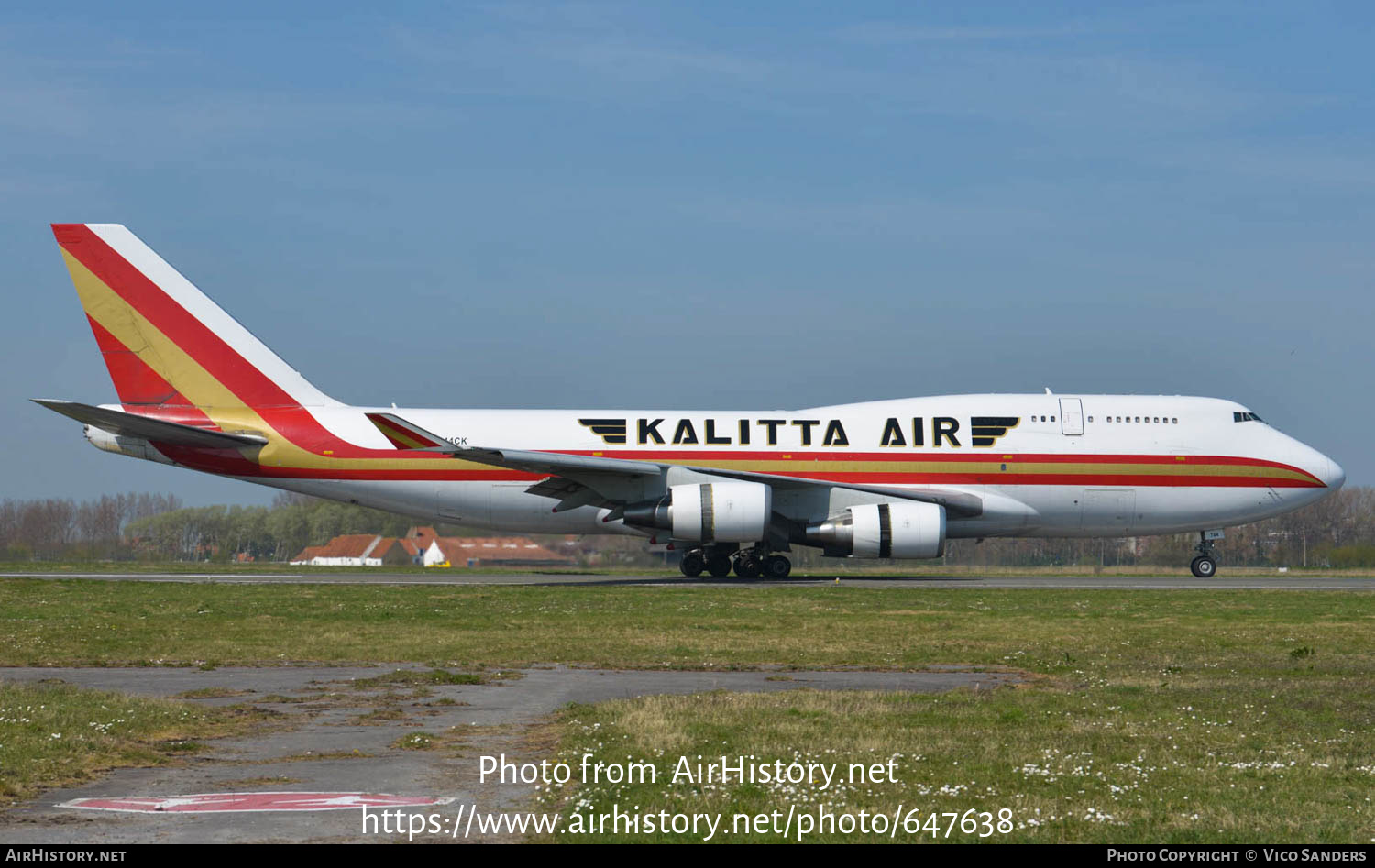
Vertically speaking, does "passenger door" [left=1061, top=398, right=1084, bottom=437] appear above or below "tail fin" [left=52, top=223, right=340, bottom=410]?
below

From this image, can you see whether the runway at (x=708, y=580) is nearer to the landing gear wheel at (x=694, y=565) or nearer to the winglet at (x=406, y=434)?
the landing gear wheel at (x=694, y=565)

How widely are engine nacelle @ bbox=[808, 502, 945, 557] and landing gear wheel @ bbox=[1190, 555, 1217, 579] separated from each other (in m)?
9.66

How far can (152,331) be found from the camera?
109 ft

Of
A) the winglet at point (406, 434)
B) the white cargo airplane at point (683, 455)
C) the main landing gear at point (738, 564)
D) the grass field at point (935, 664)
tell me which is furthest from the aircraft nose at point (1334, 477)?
the winglet at point (406, 434)

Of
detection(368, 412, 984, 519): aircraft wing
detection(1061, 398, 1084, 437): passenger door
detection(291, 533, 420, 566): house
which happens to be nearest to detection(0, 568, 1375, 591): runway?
detection(368, 412, 984, 519): aircraft wing

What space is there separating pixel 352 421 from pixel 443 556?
453 inches

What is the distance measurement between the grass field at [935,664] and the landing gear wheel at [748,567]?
15.4ft

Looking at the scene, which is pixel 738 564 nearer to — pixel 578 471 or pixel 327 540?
pixel 578 471

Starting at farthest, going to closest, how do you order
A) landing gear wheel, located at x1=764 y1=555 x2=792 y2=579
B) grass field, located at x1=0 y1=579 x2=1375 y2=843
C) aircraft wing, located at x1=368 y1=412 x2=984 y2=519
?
landing gear wheel, located at x1=764 y1=555 x2=792 y2=579 → aircraft wing, located at x1=368 y1=412 x2=984 y2=519 → grass field, located at x1=0 y1=579 x2=1375 y2=843

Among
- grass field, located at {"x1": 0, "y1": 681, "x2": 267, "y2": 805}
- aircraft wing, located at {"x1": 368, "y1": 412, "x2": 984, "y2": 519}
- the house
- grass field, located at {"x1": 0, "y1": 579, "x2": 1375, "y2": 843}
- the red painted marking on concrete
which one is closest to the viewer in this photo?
the red painted marking on concrete

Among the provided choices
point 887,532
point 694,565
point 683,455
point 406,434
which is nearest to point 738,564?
point 694,565

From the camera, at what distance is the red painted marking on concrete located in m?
7.77

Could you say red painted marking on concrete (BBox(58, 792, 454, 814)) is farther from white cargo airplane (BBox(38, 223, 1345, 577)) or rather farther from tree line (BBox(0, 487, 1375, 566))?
tree line (BBox(0, 487, 1375, 566))

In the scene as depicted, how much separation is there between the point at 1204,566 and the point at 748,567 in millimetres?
13442
